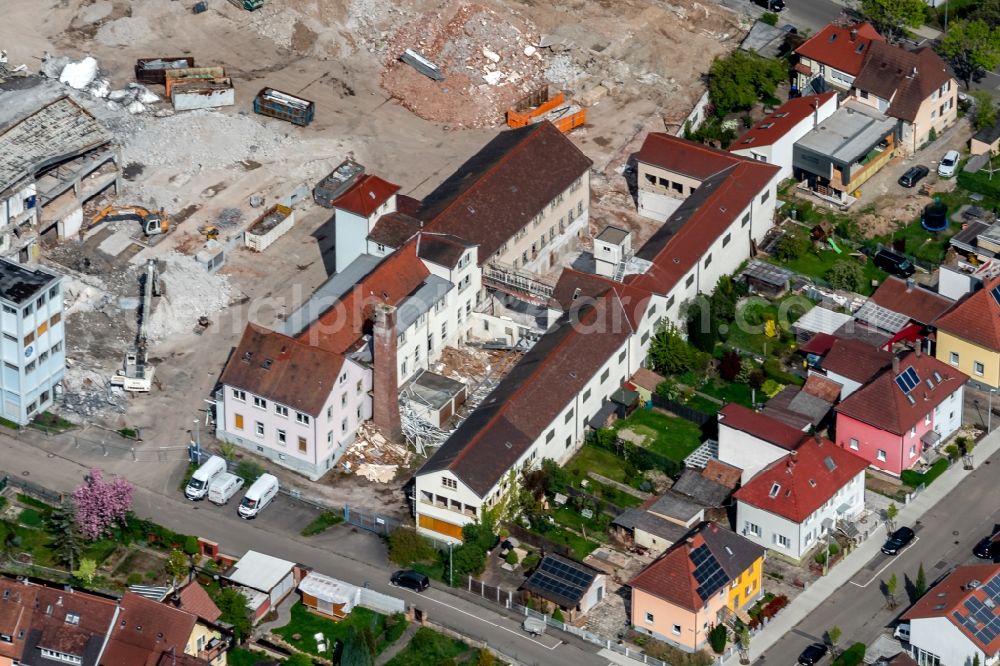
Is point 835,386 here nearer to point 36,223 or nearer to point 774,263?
point 774,263

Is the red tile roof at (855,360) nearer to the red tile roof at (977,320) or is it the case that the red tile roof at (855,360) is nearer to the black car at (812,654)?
the red tile roof at (977,320)

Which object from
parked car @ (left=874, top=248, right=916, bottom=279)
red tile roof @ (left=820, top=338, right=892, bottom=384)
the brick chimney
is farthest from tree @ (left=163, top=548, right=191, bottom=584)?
parked car @ (left=874, top=248, right=916, bottom=279)

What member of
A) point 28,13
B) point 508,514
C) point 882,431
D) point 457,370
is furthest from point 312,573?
point 28,13

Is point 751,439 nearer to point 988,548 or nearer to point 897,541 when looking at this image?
point 897,541

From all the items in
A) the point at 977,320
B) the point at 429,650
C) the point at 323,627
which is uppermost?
the point at 977,320

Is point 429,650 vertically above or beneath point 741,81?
beneath

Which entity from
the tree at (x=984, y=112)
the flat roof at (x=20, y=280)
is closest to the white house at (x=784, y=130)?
the tree at (x=984, y=112)

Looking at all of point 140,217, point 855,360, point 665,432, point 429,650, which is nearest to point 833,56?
point 855,360

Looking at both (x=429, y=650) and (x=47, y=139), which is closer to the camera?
(x=429, y=650)
